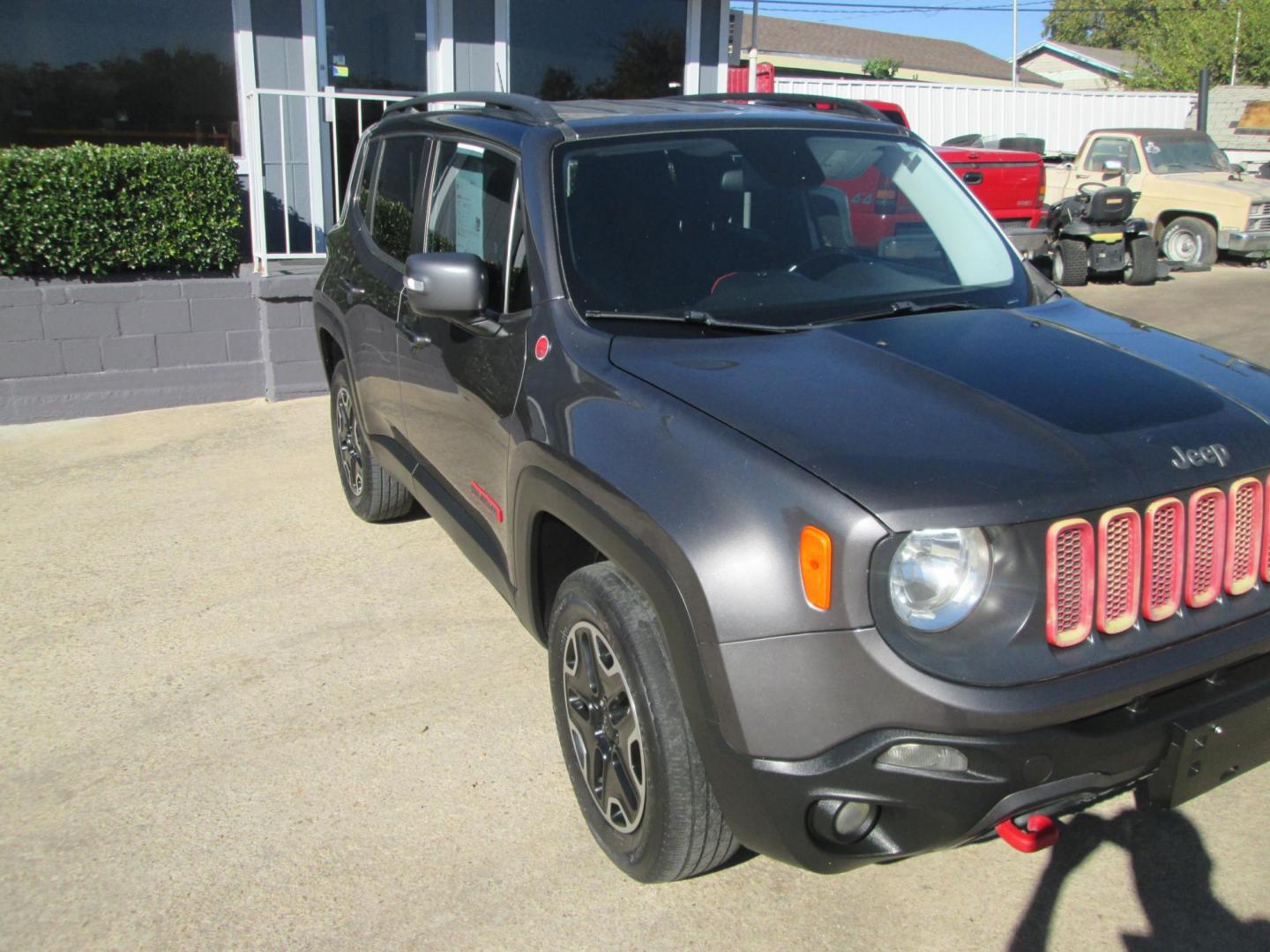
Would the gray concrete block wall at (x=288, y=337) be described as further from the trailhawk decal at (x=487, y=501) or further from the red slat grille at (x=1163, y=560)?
the red slat grille at (x=1163, y=560)

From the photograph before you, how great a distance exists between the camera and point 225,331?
26.3 feet

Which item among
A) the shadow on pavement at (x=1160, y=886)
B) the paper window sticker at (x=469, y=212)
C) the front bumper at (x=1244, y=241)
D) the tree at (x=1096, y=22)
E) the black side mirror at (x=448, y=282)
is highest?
the tree at (x=1096, y=22)

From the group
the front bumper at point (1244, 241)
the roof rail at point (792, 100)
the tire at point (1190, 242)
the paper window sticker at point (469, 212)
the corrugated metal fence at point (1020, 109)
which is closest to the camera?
the paper window sticker at point (469, 212)

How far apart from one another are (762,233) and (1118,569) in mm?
1630

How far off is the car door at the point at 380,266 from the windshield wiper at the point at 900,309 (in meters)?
1.75

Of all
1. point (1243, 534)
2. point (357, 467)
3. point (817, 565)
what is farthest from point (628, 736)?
point (357, 467)

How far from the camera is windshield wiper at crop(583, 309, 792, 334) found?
318cm

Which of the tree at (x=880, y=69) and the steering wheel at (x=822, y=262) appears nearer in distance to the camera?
the steering wheel at (x=822, y=262)

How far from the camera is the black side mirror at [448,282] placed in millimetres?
3305

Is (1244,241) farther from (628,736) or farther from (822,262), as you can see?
(628,736)

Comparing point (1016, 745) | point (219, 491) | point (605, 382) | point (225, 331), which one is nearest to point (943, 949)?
point (1016, 745)

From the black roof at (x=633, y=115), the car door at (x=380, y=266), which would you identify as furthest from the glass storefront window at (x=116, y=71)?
the black roof at (x=633, y=115)

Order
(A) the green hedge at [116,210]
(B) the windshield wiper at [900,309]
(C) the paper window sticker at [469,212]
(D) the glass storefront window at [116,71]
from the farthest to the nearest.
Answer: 1. (D) the glass storefront window at [116,71]
2. (A) the green hedge at [116,210]
3. (C) the paper window sticker at [469,212]
4. (B) the windshield wiper at [900,309]

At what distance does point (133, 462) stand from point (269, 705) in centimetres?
334
